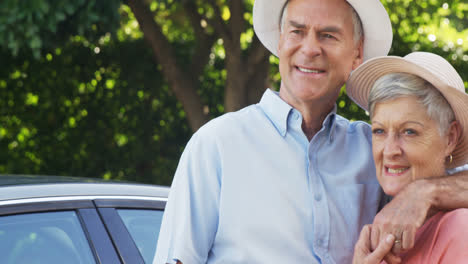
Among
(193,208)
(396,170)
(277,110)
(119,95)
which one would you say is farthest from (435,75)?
(119,95)

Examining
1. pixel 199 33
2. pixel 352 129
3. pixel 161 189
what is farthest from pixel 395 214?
pixel 199 33

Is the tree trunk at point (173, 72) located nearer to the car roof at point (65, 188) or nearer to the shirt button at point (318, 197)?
the car roof at point (65, 188)

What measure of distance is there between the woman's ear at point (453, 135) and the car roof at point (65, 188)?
53.6 inches

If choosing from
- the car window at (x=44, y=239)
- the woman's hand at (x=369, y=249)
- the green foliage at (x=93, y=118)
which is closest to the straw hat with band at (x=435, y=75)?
the woman's hand at (x=369, y=249)

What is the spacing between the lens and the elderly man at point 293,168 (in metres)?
1.92

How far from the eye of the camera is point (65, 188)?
2564 mm

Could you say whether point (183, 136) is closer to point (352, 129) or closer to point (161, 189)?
point (161, 189)

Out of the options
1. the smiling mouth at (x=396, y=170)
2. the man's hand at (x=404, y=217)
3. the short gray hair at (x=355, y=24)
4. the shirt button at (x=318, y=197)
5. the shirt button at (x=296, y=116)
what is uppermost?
the short gray hair at (x=355, y=24)

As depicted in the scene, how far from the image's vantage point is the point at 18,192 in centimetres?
239

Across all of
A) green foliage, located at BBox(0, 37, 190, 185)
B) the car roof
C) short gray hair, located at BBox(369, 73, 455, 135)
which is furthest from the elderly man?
green foliage, located at BBox(0, 37, 190, 185)

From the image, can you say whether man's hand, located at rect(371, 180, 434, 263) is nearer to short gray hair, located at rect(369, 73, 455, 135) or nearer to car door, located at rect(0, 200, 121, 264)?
short gray hair, located at rect(369, 73, 455, 135)

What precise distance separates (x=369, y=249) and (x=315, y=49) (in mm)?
733

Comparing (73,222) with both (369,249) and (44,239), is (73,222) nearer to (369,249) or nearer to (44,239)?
(44,239)

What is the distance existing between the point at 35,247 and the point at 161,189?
687mm
